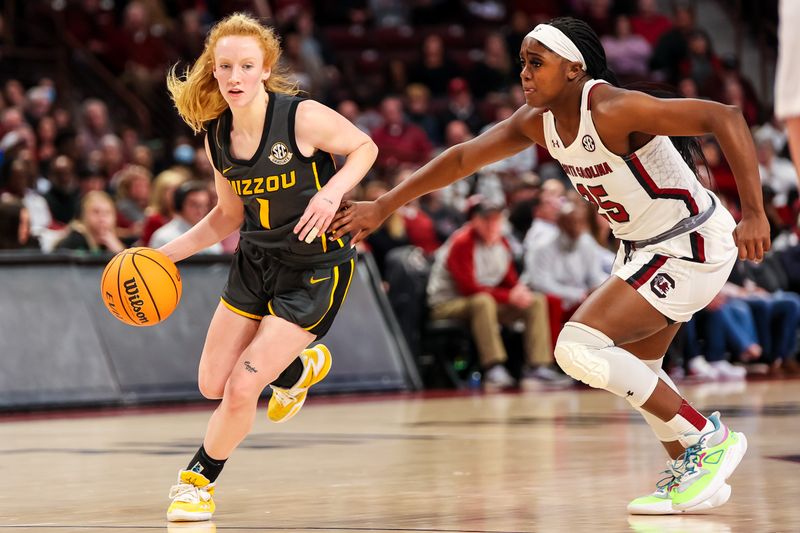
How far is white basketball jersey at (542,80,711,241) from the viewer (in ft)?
15.4

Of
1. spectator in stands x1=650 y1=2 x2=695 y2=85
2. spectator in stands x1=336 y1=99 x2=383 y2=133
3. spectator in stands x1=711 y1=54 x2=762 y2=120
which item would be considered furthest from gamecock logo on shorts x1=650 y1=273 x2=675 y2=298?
spectator in stands x1=650 y1=2 x2=695 y2=85

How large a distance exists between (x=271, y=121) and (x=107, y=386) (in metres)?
4.80

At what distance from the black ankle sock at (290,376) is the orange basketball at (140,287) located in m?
0.58

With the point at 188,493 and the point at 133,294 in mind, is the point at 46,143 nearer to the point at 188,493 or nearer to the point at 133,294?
the point at 133,294

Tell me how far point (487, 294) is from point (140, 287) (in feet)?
21.5

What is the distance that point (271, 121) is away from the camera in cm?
495

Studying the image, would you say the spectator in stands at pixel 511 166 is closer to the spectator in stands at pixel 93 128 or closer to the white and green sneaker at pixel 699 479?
the spectator in stands at pixel 93 128

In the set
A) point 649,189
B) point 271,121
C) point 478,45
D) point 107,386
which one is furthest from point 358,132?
point 478,45

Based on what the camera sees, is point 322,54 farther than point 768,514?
Yes

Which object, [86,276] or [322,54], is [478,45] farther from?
[86,276]

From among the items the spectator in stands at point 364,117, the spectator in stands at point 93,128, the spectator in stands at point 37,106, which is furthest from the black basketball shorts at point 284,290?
the spectator in stands at point 364,117

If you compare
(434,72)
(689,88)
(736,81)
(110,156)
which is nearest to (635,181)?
(110,156)

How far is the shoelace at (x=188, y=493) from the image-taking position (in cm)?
461

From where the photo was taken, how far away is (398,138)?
1534 cm
